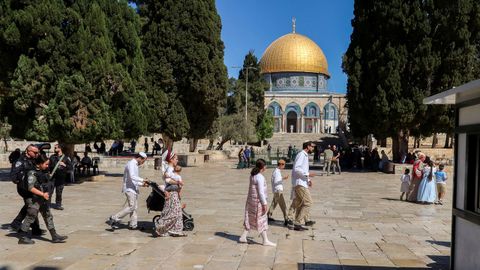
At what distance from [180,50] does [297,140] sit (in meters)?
36.5

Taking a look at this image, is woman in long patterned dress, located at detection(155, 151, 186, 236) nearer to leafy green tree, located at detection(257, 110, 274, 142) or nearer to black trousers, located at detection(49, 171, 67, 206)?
black trousers, located at detection(49, 171, 67, 206)

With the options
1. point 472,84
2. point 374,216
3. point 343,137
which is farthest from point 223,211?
point 343,137

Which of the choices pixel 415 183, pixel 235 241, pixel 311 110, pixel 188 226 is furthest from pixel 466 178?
pixel 311 110

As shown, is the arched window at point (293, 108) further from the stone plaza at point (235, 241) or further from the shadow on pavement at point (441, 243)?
the shadow on pavement at point (441, 243)

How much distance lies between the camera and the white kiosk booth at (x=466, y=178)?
538cm

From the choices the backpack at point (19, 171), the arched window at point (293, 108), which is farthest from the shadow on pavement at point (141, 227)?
the arched window at point (293, 108)

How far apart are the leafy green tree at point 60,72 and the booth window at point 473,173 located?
519 inches

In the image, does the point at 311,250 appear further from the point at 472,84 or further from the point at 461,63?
the point at 461,63

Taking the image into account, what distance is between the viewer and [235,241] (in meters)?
8.14

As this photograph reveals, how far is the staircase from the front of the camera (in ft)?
188

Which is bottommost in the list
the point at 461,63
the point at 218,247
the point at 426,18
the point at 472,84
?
the point at 218,247

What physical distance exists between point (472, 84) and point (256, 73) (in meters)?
55.3

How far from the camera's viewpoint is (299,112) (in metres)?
75.5

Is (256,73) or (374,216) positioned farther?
(256,73)
